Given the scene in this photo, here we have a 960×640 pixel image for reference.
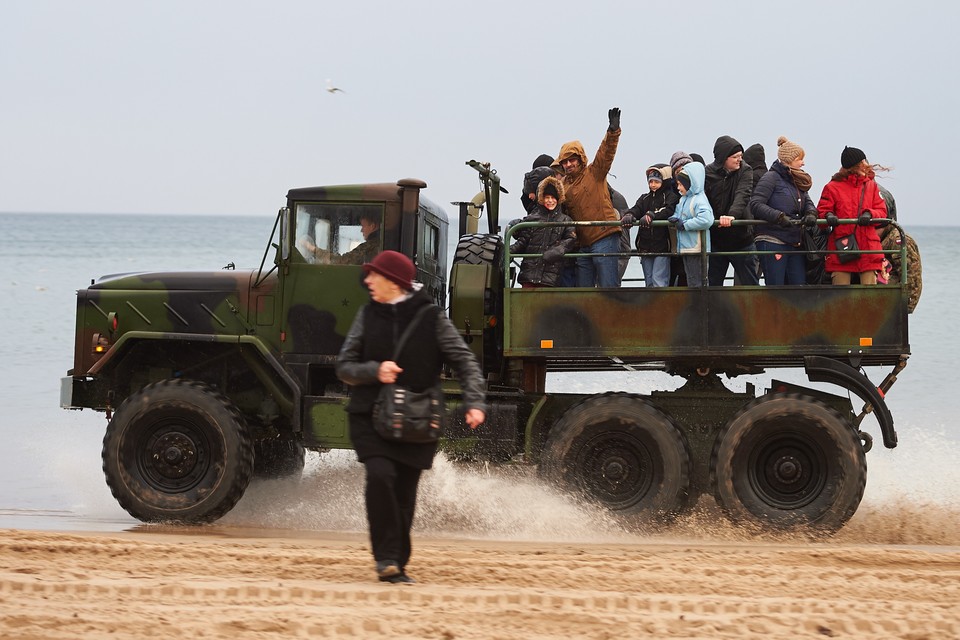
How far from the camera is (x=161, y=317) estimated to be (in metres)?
10.6

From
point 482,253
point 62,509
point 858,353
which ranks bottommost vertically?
point 62,509

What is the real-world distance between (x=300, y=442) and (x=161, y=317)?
4.79ft

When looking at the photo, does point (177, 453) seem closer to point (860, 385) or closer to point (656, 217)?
point (656, 217)

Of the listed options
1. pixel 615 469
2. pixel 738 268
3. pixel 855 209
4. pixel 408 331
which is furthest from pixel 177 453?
pixel 855 209

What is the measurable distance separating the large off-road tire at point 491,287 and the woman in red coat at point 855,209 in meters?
2.45

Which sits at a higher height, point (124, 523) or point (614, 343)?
point (614, 343)

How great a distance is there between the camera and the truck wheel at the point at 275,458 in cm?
1129

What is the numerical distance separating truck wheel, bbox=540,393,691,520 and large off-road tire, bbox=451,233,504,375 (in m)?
A: 0.79

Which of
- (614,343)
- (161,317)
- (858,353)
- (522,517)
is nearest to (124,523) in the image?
(161,317)

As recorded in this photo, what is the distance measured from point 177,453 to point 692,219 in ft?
13.7

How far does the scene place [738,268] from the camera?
10.3 meters

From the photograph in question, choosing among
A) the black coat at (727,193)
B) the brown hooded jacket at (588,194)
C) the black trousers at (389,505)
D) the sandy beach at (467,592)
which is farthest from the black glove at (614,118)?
the black trousers at (389,505)

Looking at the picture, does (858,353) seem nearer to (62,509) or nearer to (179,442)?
(179,442)

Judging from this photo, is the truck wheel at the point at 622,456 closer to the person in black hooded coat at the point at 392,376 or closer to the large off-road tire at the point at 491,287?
the large off-road tire at the point at 491,287
